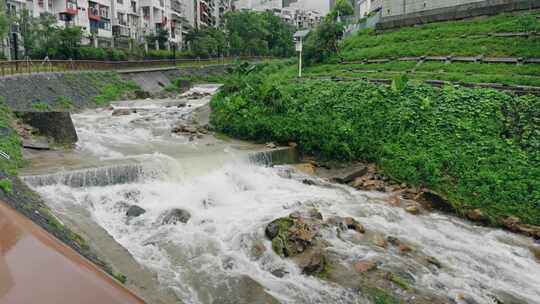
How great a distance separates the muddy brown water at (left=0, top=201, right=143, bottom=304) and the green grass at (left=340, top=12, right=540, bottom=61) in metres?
20.4

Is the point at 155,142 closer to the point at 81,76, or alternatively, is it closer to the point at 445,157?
the point at 445,157

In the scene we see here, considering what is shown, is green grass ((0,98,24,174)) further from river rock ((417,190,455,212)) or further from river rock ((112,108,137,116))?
river rock ((417,190,455,212))

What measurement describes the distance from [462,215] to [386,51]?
54.0ft

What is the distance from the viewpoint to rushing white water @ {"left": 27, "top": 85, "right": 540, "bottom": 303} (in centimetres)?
762

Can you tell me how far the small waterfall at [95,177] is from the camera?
34.3 ft

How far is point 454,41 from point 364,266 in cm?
Result: 1909

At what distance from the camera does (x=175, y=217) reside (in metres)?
10.0

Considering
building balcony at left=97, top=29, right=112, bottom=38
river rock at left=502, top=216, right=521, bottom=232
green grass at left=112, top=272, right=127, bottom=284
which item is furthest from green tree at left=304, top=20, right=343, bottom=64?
building balcony at left=97, top=29, right=112, bottom=38

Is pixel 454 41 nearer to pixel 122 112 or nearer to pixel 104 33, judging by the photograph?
pixel 122 112

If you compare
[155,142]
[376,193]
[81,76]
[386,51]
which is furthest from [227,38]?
[376,193]

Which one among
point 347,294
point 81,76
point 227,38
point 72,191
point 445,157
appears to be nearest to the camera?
point 347,294

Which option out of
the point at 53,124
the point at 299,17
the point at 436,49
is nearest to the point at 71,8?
the point at 53,124

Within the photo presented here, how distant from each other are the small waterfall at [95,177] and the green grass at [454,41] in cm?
1745

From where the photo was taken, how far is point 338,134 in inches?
604
